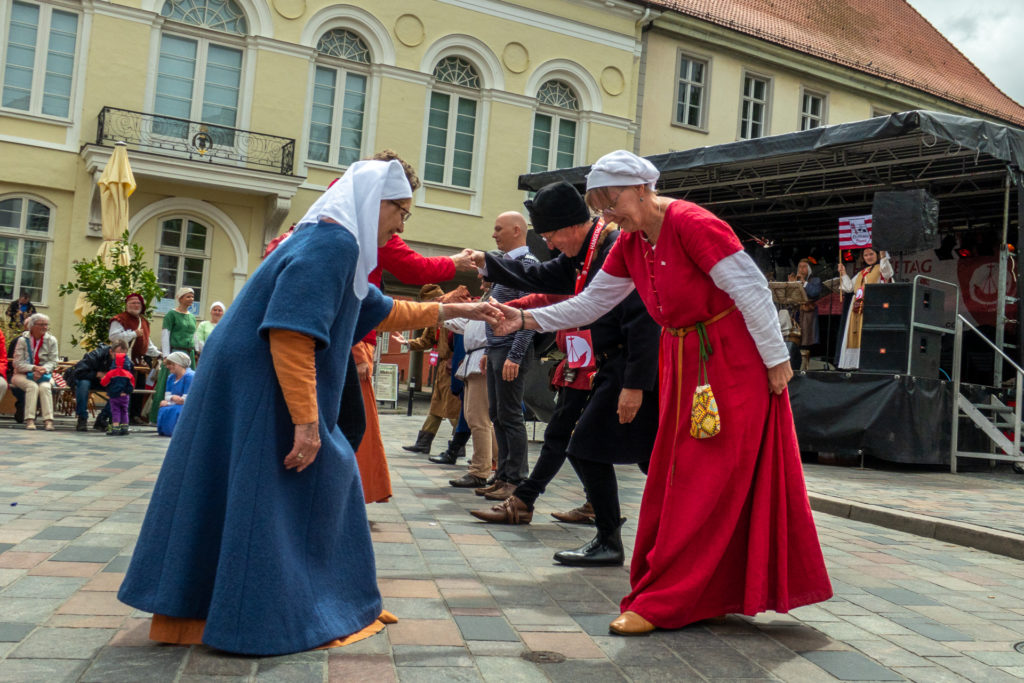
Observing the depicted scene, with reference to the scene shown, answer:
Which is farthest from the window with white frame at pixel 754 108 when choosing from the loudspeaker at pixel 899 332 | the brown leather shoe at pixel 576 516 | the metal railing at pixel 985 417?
the brown leather shoe at pixel 576 516

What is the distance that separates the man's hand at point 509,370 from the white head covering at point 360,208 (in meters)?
3.38

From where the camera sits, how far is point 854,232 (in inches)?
615

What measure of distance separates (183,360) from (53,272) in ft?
30.8

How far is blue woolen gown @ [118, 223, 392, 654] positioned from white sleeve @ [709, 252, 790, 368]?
142 centimetres

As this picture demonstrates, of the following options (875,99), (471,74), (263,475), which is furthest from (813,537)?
(875,99)

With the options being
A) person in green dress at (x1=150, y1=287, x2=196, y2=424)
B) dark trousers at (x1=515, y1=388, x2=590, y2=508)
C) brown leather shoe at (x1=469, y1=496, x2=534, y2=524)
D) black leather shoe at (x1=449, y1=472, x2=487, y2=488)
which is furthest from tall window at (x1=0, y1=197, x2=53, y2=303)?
dark trousers at (x1=515, y1=388, x2=590, y2=508)

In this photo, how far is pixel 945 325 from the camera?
11.8 metres

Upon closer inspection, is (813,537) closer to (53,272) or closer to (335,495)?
(335,495)

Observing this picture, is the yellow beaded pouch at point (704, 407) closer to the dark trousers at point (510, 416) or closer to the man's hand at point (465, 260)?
the man's hand at point (465, 260)

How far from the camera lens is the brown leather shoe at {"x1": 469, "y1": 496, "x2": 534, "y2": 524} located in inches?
230

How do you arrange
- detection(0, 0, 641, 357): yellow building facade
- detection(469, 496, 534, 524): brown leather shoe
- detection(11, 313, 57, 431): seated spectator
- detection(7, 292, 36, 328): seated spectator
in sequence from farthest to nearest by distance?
detection(0, 0, 641, 357): yellow building facade
detection(7, 292, 36, 328): seated spectator
detection(11, 313, 57, 431): seated spectator
detection(469, 496, 534, 524): brown leather shoe

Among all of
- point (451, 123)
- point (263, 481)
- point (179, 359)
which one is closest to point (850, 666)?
point (263, 481)

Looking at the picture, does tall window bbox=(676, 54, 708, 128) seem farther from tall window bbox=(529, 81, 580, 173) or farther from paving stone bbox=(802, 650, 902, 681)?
paving stone bbox=(802, 650, 902, 681)

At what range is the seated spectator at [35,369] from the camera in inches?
453
